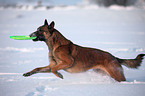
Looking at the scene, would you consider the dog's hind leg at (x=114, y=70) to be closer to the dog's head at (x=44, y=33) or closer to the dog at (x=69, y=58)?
the dog at (x=69, y=58)

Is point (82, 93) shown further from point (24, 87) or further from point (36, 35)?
point (36, 35)

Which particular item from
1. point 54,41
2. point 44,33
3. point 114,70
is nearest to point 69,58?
point 54,41

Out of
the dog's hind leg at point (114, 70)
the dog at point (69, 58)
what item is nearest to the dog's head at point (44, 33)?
the dog at point (69, 58)

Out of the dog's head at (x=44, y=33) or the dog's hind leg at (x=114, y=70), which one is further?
the dog's hind leg at (x=114, y=70)

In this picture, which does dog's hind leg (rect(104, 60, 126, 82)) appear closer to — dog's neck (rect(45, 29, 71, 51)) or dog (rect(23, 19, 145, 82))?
dog (rect(23, 19, 145, 82))

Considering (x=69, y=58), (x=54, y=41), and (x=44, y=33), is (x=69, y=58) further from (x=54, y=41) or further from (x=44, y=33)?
(x=44, y=33)

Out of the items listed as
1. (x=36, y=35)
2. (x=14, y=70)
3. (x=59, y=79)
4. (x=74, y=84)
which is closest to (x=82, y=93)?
(x=74, y=84)

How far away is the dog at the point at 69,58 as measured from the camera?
13.8ft

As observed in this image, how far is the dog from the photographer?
422 cm

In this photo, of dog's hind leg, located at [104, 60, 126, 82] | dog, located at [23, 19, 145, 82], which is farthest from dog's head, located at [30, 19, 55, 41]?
dog's hind leg, located at [104, 60, 126, 82]

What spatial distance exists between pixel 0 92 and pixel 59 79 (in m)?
1.37

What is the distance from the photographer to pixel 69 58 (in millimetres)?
4250

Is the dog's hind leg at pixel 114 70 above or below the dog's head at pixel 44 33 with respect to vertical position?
below

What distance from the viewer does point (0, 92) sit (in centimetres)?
380
